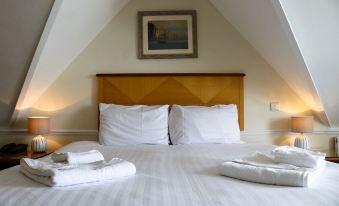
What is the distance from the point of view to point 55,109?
3260 millimetres

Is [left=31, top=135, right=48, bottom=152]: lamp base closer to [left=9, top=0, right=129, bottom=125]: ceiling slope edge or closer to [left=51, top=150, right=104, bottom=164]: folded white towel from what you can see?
[left=9, top=0, right=129, bottom=125]: ceiling slope edge

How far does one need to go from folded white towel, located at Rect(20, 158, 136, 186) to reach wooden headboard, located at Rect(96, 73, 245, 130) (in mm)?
1725

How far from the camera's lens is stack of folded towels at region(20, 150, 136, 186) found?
1295 millimetres

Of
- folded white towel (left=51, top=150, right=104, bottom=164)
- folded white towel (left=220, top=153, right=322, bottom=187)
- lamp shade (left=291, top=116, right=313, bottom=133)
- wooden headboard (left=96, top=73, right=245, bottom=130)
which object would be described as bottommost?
folded white towel (left=220, top=153, right=322, bottom=187)

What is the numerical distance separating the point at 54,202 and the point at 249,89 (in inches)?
102

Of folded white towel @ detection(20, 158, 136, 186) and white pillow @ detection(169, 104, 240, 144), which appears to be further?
white pillow @ detection(169, 104, 240, 144)

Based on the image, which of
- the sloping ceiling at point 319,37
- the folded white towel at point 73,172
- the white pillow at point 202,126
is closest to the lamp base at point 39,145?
the white pillow at point 202,126

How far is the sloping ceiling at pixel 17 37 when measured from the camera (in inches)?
88.2

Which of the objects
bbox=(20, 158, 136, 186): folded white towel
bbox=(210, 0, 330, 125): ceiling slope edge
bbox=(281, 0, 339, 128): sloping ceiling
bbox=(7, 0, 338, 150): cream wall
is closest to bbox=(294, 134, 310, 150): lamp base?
bbox=(7, 0, 338, 150): cream wall

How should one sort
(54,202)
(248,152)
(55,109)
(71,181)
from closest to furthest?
(54,202), (71,181), (248,152), (55,109)

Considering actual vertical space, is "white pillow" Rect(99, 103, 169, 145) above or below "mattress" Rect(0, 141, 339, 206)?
above

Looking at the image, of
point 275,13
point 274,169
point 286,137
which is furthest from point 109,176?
point 286,137

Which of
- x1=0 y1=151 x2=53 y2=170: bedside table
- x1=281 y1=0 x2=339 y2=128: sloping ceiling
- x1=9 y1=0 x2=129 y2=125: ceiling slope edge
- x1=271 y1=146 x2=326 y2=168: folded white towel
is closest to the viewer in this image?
x1=271 y1=146 x2=326 y2=168: folded white towel

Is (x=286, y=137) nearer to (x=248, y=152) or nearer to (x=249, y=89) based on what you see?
(x=249, y=89)
